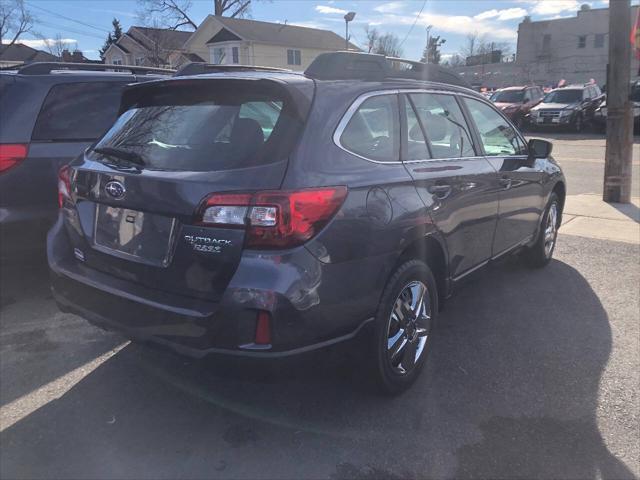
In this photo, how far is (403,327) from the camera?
313 cm

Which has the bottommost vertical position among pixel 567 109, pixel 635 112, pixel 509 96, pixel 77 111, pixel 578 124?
pixel 77 111

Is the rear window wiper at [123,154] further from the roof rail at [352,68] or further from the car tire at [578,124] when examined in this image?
the car tire at [578,124]

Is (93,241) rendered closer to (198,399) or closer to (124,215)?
(124,215)

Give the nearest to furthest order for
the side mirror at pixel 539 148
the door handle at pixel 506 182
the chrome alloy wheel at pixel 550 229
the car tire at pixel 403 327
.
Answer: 1. the car tire at pixel 403 327
2. the door handle at pixel 506 182
3. the side mirror at pixel 539 148
4. the chrome alloy wheel at pixel 550 229

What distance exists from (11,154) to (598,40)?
67.8 meters

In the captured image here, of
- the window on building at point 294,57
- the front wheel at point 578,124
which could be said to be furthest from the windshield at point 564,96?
the window on building at point 294,57

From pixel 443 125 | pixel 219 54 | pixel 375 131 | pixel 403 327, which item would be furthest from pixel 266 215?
pixel 219 54

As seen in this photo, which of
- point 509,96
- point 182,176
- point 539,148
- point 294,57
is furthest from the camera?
point 294,57

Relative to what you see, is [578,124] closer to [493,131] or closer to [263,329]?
[493,131]

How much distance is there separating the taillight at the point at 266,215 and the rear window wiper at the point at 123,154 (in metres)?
0.62

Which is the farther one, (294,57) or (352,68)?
(294,57)

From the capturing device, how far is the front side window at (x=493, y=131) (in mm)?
4142

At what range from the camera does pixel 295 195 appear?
7.86 feet

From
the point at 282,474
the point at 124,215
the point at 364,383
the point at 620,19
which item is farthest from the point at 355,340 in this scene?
the point at 620,19
